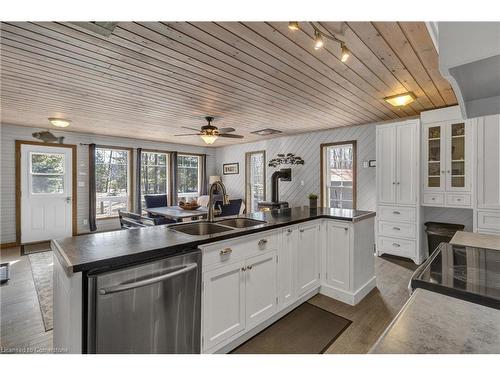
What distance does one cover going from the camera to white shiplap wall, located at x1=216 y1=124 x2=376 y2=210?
4.94 metres

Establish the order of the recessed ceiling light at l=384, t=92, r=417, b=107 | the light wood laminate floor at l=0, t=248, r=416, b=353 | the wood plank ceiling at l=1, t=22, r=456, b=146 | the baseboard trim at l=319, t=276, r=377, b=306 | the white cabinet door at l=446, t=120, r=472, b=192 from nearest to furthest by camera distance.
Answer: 1. the wood plank ceiling at l=1, t=22, r=456, b=146
2. the light wood laminate floor at l=0, t=248, r=416, b=353
3. the baseboard trim at l=319, t=276, r=377, b=306
4. the recessed ceiling light at l=384, t=92, r=417, b=107
5. the white cabinet door at l=446, t=120, r=472, b=192

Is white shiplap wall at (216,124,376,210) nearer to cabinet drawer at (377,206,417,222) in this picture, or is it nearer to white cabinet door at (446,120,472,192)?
cabinet drawer at (377,206,417,222)

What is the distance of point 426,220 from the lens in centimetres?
424

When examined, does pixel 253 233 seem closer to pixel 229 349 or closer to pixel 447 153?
pixel 229 349

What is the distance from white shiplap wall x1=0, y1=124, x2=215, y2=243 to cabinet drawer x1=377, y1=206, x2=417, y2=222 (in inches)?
223

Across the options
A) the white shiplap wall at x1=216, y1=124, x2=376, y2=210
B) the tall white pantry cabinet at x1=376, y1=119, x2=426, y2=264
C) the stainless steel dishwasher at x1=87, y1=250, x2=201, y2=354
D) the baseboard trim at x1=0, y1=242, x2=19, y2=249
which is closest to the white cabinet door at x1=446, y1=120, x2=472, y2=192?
the tall white pantry cabinet at x1=376, y1=119, x2=426, y2=264

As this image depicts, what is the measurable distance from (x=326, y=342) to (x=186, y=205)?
3601 millimetres

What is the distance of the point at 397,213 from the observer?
4.11m

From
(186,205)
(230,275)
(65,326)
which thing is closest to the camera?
(65,326)

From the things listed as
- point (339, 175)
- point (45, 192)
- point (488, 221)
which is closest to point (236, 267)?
point (488, 221)

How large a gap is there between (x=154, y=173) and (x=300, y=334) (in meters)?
6.06
